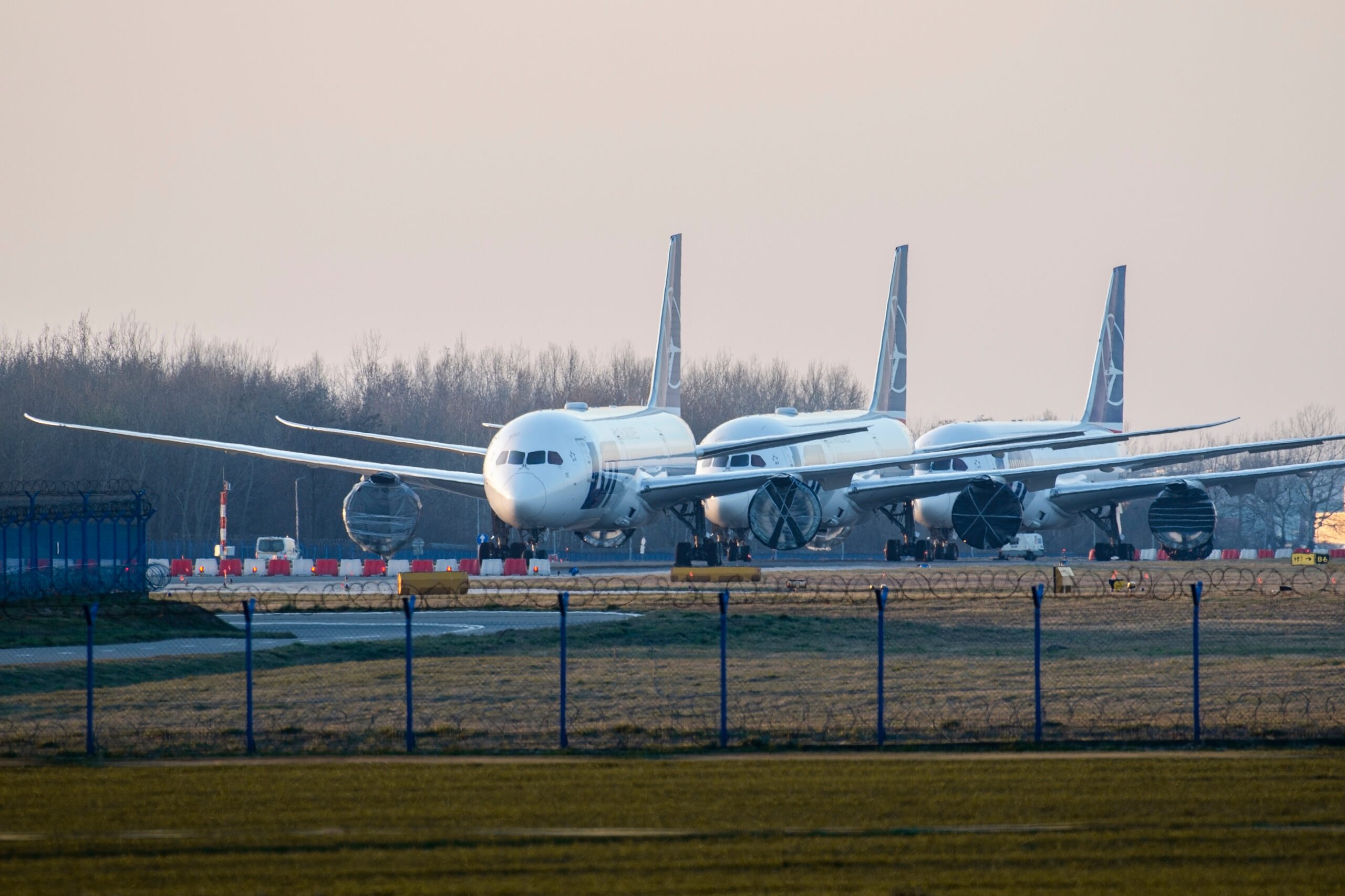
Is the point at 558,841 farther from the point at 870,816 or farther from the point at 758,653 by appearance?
the point at 758,653

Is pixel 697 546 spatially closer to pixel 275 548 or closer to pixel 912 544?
pixel 912 544

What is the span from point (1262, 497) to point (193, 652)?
126 m

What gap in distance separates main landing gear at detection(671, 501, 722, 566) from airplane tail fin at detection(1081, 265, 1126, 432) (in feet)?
85.4

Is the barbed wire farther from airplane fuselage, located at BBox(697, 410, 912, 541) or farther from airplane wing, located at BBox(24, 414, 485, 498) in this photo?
airplane fuselage, located at BBox(697, 410, 912, 541)

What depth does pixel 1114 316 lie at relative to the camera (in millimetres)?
73125

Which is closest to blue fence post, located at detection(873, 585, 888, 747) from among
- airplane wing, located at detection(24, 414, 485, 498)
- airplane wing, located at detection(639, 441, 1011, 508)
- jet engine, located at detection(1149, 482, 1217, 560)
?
airplane wing, located at detection(639, 441, 1011, 508)

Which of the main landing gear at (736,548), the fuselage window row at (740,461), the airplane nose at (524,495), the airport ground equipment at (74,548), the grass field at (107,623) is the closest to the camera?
the grass field at (107,623)

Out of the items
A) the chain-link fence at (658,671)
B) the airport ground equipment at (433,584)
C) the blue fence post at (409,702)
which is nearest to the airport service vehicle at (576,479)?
the airport ground equipment at (433,584)


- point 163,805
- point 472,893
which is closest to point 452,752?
point 163,805

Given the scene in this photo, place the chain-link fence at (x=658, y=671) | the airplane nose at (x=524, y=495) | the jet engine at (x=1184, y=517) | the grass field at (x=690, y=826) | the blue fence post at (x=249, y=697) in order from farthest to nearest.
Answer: the jet engine at (x=1184, y=517)
the airplane nose at (x=524, y=495)
the chain-link fence at (x=658, y=671)
the blue fence post at (x=249, y=697)
the grass field at (x=690, y=826)

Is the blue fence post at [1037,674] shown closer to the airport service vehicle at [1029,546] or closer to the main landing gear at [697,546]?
the main landing gear at [697,546]

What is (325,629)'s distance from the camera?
2914 centimetres

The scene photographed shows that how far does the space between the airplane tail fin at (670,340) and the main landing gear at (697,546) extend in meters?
6.46

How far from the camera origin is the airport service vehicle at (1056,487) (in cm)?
5294
